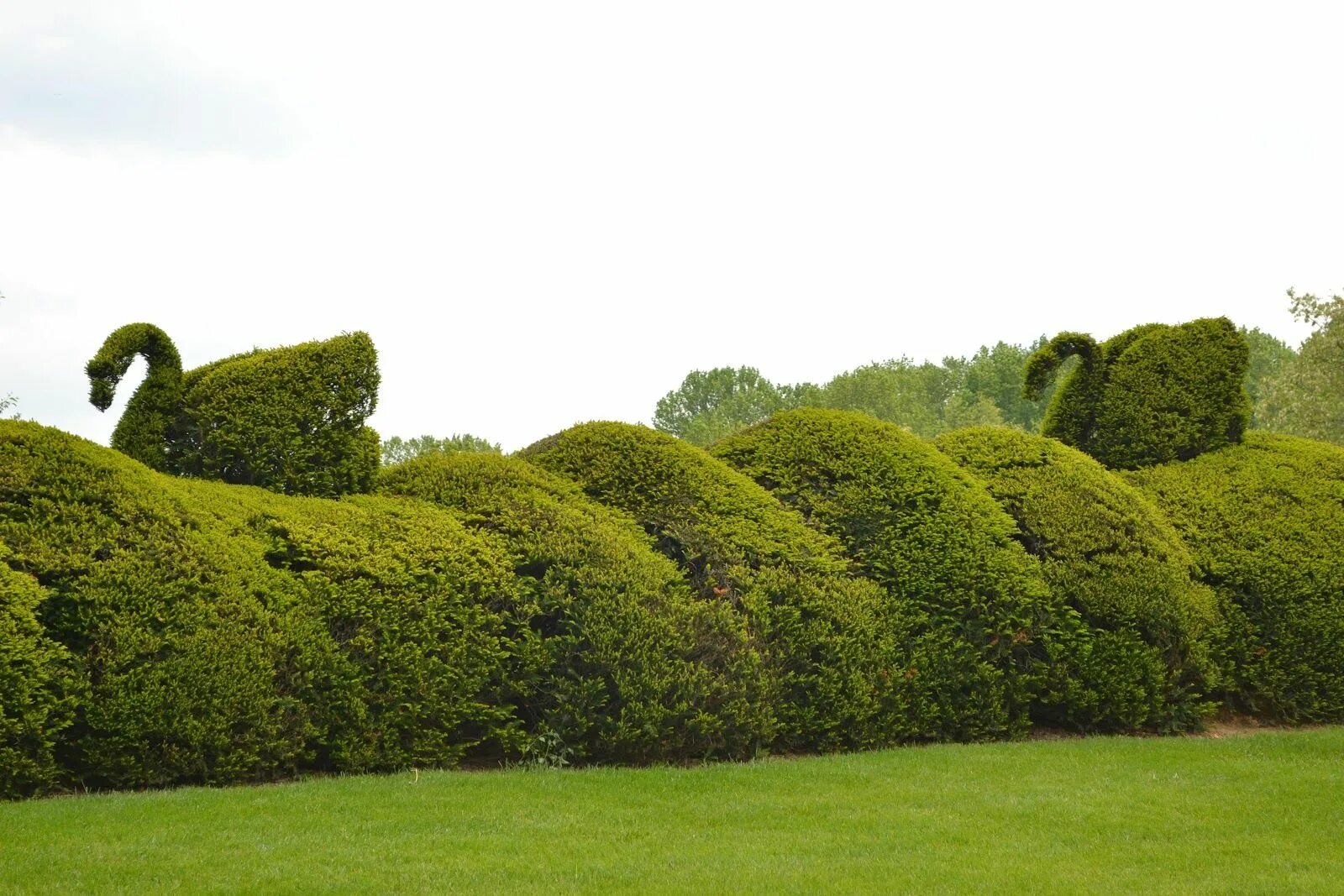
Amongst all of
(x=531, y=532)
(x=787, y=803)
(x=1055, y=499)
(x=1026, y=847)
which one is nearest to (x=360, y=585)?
(x=531, y=532)

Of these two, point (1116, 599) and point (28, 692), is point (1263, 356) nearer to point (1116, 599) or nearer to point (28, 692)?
point (1116, 599)

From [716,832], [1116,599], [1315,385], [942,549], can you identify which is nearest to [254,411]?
[716,832]

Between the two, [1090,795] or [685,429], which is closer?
[1090,795]

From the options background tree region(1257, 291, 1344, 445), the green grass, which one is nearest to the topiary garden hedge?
the green grass

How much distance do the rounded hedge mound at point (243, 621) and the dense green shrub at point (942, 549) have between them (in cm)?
332

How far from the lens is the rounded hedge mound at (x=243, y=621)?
7527mm

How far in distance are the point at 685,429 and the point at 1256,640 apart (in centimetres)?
5371

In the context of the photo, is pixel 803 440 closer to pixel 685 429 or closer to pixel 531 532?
pixel 531 532

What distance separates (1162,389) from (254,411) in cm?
948

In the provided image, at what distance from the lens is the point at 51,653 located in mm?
7246

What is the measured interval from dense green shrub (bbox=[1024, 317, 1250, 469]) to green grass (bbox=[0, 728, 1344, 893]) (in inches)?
201

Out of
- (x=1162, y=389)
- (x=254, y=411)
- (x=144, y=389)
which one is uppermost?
(x=1162, y=389)

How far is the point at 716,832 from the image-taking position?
700cm

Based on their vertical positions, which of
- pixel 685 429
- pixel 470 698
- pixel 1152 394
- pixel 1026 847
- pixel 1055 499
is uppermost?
pixel 685 429
